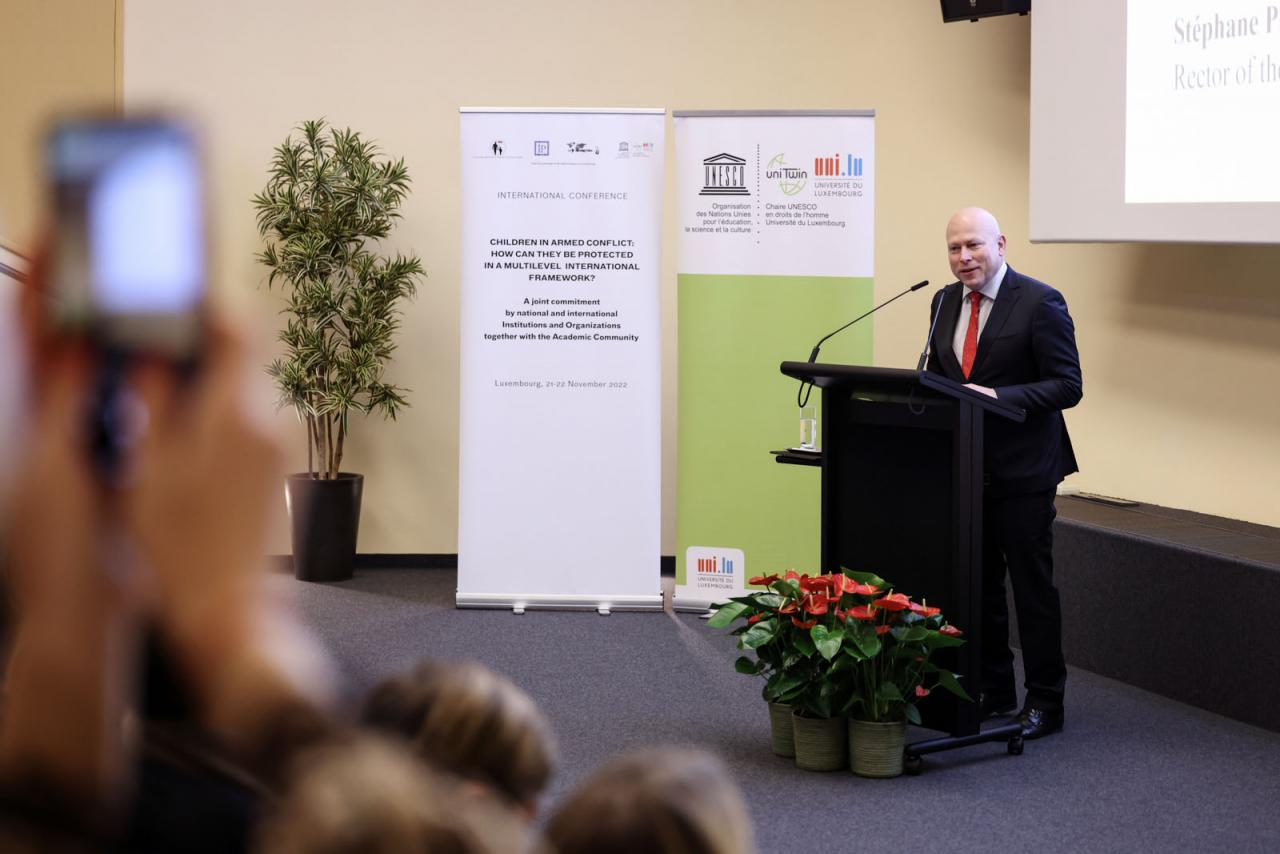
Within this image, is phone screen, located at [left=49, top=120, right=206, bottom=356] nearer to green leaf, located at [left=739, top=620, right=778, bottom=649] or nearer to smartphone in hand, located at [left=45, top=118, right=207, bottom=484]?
smartphone in hand, located at [left=45, top=118, right=207, bottom=484]

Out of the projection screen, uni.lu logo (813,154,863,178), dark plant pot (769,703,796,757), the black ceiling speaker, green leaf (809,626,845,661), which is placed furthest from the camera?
the black ceiling speaker

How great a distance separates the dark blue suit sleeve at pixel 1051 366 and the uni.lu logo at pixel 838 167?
172 cm

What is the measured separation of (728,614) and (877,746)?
52cm

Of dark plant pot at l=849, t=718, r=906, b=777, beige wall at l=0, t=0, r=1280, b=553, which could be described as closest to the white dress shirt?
dark plant pot at l=849, t=718, r=906, b=777

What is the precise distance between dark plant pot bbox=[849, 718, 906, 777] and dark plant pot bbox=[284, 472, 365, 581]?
3163 mm

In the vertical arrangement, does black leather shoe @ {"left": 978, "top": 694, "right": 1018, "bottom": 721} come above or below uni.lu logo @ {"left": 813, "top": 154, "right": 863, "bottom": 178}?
below

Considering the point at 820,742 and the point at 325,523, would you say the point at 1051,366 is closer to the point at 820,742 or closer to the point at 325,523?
the point at 820,742

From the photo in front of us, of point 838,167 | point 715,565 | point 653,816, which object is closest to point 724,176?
point 838,167

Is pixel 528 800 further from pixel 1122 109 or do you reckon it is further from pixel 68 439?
pixel 1122 109

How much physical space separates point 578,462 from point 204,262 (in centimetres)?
527

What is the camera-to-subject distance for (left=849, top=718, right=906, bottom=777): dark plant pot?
360 cm

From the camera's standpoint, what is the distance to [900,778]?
363 cm

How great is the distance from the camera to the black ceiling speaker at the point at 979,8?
5.95 m

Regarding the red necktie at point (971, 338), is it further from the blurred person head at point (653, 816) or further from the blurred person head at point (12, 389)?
the blurred person head at point (12, 389)
